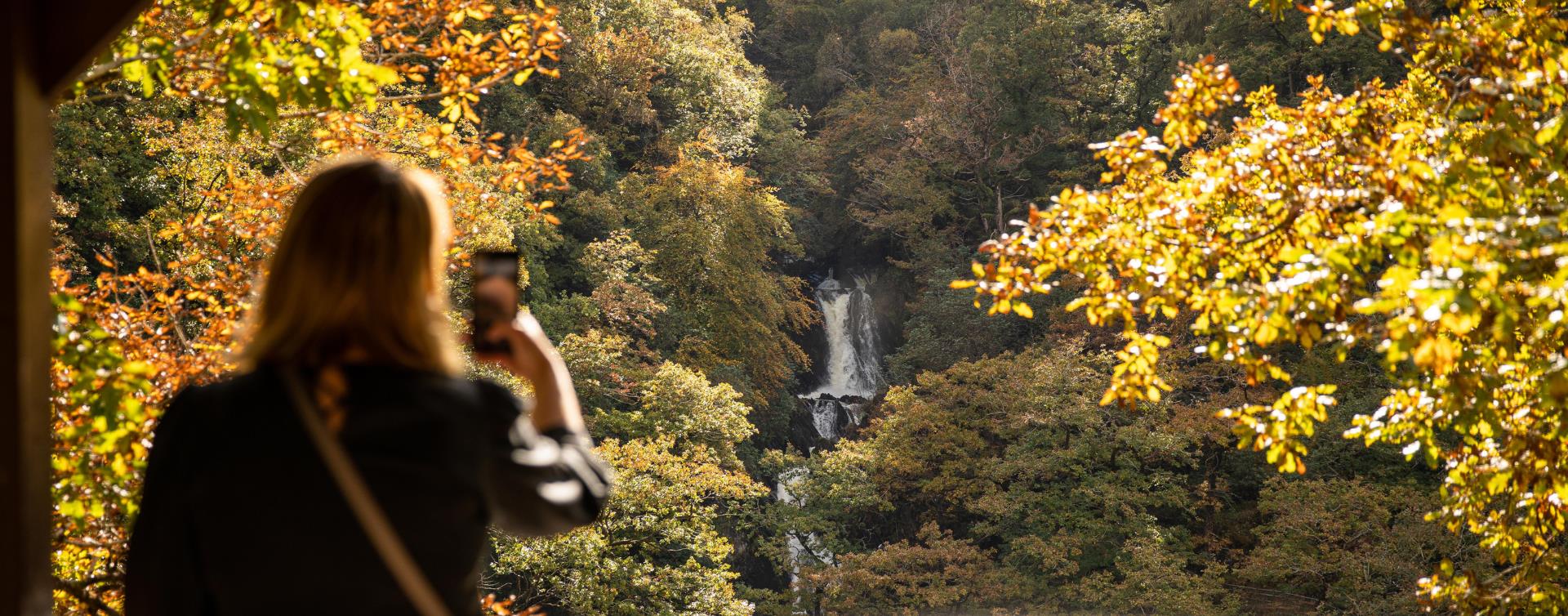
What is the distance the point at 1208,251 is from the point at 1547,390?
1.09 meters

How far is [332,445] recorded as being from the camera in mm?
1137

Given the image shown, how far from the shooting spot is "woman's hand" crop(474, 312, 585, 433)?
1366 millimetres

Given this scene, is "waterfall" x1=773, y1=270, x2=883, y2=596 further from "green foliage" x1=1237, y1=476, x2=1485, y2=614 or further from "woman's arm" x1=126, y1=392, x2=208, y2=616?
"woman's arm" x1=126, y1=392, x2=208, y2=616

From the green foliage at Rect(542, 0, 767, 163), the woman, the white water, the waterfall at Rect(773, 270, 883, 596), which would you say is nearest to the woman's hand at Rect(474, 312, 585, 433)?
the woman

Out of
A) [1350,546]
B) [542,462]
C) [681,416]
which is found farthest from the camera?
[681,416]

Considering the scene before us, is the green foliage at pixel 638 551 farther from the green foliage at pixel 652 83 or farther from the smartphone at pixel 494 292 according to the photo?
the smartphone at pixel 494 292

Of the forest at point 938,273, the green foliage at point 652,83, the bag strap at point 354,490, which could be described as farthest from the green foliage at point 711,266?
the bag strap at point 354,490

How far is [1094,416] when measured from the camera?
13.8 m

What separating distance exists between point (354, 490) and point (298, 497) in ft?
0.21

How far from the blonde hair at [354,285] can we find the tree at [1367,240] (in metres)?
2.28

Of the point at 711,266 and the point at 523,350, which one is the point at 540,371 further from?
the point at 711,266

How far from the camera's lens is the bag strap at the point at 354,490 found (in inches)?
44.7

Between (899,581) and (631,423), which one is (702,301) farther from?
(899,581)

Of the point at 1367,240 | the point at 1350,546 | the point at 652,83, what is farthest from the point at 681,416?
the point at 1367,240
